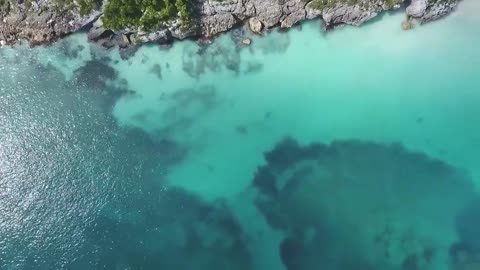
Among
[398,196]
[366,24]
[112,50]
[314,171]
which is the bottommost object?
[398,196]

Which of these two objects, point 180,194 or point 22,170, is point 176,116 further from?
point 22,170

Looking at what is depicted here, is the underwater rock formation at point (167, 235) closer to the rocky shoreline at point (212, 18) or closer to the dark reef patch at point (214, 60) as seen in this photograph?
the dark reef patch at point (214, 60)

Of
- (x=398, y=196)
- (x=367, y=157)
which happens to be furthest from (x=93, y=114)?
(x=398, y=196)

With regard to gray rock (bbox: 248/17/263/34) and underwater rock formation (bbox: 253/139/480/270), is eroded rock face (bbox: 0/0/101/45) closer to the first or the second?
gray rock (bbox: 248/17/263/34)

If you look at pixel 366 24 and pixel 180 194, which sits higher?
pixel 366 24

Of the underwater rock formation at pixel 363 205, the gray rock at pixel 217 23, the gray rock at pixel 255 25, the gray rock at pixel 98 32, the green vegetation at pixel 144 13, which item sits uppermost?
the gray rock at pixel 98 32

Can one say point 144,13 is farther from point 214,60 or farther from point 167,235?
point 167,235

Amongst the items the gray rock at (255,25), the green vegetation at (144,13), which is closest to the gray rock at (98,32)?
the green vegetation at (144,13)
